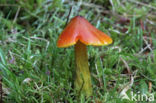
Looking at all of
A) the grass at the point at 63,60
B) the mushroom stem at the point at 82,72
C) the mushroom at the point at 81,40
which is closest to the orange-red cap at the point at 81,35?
the mushroom at the point at 81,40

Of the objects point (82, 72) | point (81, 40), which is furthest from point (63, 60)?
point (81, 40)

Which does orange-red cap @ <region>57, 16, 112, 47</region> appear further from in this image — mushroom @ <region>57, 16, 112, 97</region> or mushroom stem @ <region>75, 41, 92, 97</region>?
mushroom stem @ <region>75, 41, 92, 97</region>

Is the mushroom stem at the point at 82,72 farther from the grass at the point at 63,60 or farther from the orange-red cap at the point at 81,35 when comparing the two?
the orange-red cap at the point at 81,35

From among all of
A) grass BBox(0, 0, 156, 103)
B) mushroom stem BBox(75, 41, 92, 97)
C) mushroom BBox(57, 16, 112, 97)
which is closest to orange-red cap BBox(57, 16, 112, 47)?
mushroom BBox(57, 16, 112, 97)

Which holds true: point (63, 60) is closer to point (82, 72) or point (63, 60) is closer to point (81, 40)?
point (82, 72)

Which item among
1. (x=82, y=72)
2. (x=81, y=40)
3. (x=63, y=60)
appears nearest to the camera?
(x=81, y=40)
